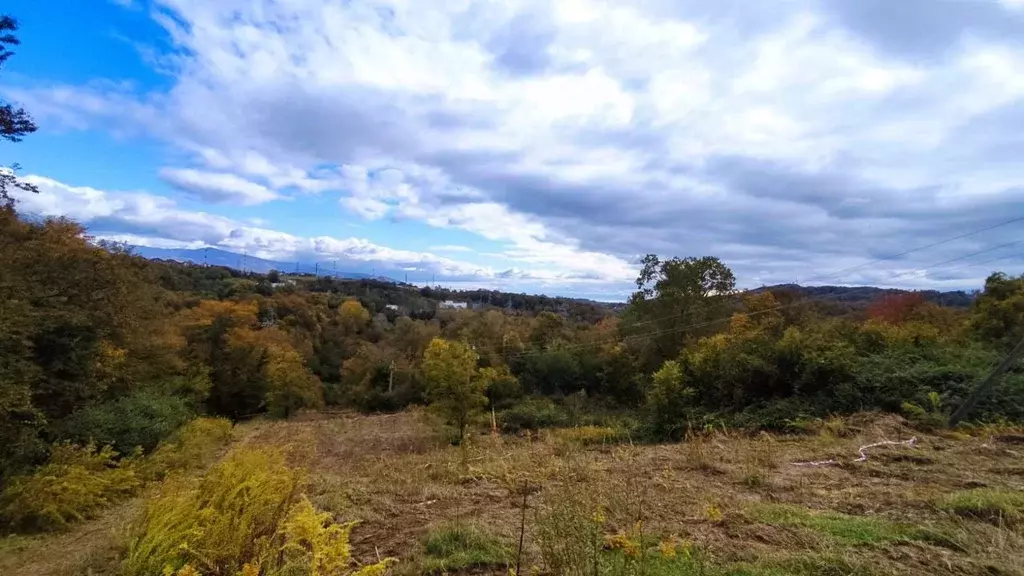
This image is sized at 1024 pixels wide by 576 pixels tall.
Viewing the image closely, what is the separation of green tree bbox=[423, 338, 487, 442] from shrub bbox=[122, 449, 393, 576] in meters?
15.8

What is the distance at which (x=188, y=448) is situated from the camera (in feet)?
50.6

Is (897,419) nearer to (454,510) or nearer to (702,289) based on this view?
(454,510)

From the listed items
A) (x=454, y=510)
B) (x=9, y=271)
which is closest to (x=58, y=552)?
(x=454, y=510)

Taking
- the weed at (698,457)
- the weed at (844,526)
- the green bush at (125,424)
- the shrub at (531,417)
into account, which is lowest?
the shrub at (531,417)

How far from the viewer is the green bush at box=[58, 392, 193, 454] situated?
12.7 m

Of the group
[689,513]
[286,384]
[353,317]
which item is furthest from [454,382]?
[353,317]

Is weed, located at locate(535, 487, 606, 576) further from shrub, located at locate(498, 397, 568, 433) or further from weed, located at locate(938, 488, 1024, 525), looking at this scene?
shrub, located at locate(498, 397, 568, 433)

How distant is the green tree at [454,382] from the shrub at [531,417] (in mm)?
5862

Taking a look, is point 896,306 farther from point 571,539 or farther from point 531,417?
point 571,539

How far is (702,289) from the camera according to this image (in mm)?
27000

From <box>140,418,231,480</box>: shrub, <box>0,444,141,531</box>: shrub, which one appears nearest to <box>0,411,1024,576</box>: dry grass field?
<box>0,444,141,531</box>: shrub

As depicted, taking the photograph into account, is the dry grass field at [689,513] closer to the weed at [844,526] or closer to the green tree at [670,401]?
the weed at [844,526]

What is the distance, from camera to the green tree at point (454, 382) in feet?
68.9

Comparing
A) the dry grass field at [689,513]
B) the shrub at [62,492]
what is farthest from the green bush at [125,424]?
the dry grass field at [689,513]
